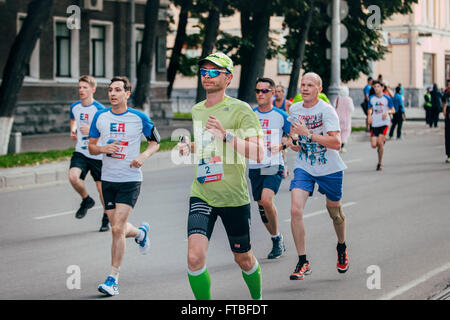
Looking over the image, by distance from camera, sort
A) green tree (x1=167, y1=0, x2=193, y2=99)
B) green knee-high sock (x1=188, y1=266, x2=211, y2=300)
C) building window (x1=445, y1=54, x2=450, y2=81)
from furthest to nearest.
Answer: building window (x1=445, y1=54, x2=450, y2=81)
green tree (x1=167, y1=0, x2=193, y2=99)
green knee-high sock (x1=188, y1=266, x2=211, y2=300)

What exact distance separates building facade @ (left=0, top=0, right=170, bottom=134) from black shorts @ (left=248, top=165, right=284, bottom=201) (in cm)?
1626

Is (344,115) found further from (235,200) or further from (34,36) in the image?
(235,200)

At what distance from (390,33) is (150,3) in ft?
107

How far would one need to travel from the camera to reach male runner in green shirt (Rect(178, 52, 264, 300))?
5.55 metres

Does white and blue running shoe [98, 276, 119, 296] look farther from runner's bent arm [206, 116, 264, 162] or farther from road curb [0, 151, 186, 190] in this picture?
road curb [0, 151, 186, 190]

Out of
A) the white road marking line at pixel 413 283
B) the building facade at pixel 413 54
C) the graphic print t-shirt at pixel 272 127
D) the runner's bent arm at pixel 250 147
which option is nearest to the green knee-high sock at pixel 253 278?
the runner's bent arm at pixel 250 147

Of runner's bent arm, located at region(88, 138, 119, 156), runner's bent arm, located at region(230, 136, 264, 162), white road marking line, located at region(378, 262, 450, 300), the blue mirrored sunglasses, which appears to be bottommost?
white road marking line, located at region(378, 262, 450, 300)

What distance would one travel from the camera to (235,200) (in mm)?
5738

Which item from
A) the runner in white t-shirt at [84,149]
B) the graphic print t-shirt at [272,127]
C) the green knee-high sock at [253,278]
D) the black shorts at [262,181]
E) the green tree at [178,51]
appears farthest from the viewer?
the green tree at [178,51]

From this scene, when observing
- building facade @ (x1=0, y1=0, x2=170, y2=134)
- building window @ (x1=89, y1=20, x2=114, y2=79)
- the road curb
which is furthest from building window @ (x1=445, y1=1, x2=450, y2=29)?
the road curb

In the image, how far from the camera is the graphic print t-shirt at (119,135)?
7430mm

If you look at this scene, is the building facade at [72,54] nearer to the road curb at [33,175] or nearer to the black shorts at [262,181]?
the road curb at [33,175]

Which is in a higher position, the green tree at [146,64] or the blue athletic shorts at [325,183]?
the green tree at [146,64]
